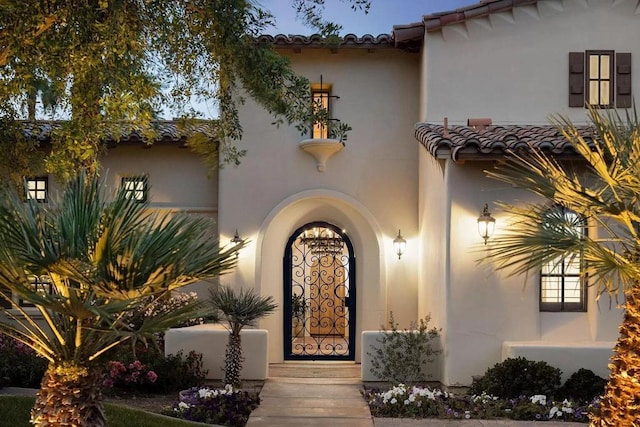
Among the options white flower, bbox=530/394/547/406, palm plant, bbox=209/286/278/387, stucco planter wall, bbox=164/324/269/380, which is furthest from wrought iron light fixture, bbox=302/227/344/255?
white flower, bbox=530/394/547/406

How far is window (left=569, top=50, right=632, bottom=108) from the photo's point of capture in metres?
12.7

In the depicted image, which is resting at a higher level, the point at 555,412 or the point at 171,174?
the point at 171,174

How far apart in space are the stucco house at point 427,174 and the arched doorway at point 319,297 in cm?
5

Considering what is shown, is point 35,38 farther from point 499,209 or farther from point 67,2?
point 499,209

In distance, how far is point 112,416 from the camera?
8883 millimetres

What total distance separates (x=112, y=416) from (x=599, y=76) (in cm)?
1076

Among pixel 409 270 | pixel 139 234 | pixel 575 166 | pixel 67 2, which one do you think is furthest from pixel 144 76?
pixel 409 270

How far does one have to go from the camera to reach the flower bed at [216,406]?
9414mm

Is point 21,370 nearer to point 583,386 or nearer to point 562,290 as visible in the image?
point 583,386

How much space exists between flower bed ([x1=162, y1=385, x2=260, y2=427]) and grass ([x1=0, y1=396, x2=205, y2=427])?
1.52 feet

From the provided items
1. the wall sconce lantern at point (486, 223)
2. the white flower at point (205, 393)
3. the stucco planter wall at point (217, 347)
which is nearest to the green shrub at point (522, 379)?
the wall sconce lantern at point (486, 223)

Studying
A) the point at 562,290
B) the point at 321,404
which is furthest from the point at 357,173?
the point at 321,404

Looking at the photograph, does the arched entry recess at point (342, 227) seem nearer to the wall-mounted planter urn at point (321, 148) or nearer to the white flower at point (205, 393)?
the wall-mounted planter urn at point (321, 148)

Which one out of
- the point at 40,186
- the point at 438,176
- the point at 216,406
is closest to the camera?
the point at 216,406
